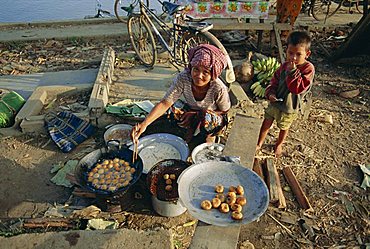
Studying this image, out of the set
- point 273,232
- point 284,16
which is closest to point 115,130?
point 273,232

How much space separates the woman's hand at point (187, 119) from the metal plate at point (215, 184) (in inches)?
54.4

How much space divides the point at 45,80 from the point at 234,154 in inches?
172

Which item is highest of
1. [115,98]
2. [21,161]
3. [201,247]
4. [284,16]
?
[284,16]

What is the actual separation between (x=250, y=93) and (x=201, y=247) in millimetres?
3800

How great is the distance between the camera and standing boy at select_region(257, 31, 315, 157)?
10.4ft

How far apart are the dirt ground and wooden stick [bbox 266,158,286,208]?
3.9 inches

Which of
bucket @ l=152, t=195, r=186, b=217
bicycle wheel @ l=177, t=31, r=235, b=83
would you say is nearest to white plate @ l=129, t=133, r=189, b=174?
bucket @ l=152, t=195, r=186, b=217

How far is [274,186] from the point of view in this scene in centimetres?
344

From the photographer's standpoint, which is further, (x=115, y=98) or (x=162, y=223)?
(x=115, y=98)

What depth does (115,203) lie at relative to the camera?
3.13 meters

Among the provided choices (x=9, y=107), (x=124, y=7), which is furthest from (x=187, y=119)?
(x=124, y=7)

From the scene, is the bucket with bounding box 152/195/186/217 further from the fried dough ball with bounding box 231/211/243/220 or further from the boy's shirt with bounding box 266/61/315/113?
the boy's shirt with bounding box 266/61/315/113

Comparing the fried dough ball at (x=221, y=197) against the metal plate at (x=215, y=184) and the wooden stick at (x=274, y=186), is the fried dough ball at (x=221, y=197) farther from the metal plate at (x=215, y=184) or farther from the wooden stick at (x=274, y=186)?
the wooden stick at (x=274, y=186)

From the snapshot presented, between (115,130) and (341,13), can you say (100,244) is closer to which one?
(115,130)
